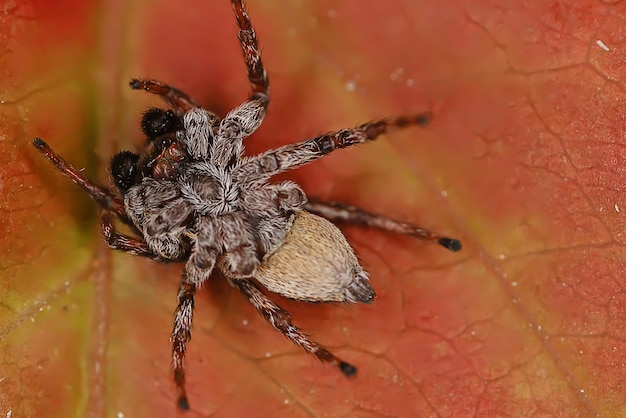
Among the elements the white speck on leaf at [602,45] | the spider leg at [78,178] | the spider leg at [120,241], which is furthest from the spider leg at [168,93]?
the white speck on leaf at [602,45]

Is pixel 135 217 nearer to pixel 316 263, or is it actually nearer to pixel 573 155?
pixel 316 263

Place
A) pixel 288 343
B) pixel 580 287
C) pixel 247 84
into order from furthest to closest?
pixel 247 84
pixel 288 343
pixel 580 287

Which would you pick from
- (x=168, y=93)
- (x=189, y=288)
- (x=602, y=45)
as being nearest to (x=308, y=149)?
(x=168, y=93)

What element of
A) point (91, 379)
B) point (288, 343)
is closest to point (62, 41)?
point (91, 379)

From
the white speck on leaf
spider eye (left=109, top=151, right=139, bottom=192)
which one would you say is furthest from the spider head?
the white speck on leaf

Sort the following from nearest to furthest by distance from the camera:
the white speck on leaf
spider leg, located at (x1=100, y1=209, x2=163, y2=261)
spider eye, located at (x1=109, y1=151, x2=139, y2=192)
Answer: the white speck on leaf → spider leg, located at (x1=100, y1=209, x2=163, y2=261) → spider eye, located at (x1=109, y1=151, x2=139, y2=192)

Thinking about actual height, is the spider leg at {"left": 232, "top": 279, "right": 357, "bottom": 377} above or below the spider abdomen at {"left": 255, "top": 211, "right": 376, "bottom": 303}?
below

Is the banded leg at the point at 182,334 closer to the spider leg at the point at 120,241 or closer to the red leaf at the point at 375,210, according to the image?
the red leaf at the point at 375,210

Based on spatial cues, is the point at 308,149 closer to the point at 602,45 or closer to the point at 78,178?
the point at 78,178

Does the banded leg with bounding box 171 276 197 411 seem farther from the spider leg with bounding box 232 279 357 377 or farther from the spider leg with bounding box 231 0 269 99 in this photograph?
the spider leg with bounding box 231 0 269 99
